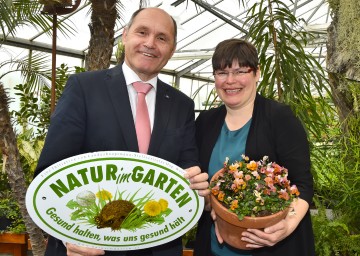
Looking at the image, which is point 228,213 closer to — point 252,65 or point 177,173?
point 177,173

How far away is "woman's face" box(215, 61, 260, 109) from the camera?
1.62m

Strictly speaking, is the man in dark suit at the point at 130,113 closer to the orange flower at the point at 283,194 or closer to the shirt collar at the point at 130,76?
the shirt collar at the point at 130,76

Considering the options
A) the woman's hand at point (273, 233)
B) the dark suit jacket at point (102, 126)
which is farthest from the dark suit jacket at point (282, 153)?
the dark suit jacket at point (102, 126)

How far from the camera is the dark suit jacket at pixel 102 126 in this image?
1.37 metres

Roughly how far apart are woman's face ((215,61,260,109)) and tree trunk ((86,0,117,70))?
163 centimetres

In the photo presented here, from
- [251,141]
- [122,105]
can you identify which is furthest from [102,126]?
[251,141]

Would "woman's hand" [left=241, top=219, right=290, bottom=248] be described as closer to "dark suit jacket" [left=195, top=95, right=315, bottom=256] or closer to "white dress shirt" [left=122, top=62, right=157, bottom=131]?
"dark suit jacket" [left=195, top=95, right=315, bottom=256]

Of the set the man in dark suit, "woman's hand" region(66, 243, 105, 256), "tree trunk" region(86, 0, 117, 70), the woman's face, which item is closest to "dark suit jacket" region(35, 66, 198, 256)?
the man in dark suit

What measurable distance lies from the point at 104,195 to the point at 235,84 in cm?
66

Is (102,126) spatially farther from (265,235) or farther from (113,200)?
(265,235)

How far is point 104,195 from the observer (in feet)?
4.27

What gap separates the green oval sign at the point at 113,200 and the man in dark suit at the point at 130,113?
6 cm

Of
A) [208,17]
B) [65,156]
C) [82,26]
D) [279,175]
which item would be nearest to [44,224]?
[65,156]

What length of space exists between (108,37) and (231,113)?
1705 millimetres
